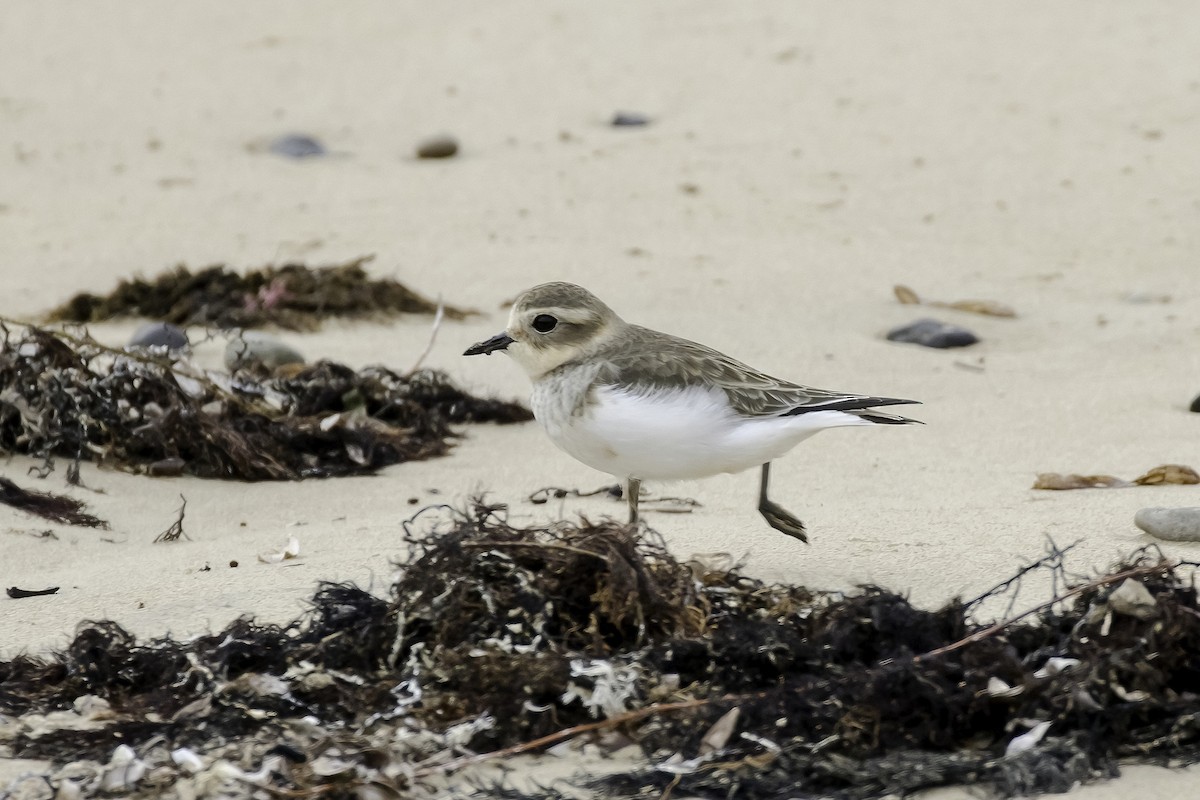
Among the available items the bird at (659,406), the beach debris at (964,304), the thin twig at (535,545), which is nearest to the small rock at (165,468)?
the bird at (659,406)

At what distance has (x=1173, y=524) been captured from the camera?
163 inches

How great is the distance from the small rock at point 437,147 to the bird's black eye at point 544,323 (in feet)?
18.5

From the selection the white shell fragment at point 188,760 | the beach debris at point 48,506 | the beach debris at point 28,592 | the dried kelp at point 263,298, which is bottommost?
the white shell fragment at point 188,760

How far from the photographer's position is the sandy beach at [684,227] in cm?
453

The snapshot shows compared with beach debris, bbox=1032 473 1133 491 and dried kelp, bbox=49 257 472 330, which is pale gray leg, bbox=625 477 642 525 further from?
dried kelp, bbox=49 257 472 330

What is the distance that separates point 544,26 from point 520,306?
7.52 meters

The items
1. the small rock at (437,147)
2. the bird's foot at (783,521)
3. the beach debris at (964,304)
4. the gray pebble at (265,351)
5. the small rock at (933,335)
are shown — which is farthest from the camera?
the small rock at (437,147)

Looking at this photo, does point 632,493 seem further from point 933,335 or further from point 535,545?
point 933,335

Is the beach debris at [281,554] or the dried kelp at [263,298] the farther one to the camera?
the dried kelp at [263,298]

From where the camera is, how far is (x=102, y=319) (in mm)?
7262

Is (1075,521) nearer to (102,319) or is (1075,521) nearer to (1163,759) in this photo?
(1163,759)

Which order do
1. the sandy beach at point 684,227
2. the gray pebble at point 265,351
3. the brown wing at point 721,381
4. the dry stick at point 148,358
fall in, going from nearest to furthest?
1. the brown wing at point 721,381
2. the sandy beach at point 684,227
3. the dry stick at point 148,358
4. the gray pebble at point 265,351

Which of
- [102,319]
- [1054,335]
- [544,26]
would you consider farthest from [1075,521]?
[544,26]

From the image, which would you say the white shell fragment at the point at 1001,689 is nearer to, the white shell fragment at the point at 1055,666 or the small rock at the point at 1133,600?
the white shell fragment at the point at 1055,666
